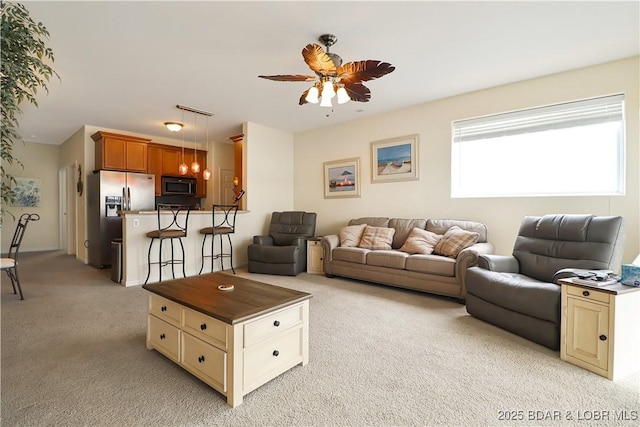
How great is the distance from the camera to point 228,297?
1.99 meters

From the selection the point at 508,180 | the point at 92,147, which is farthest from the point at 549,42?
the point at 92,147

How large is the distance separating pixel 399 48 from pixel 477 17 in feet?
2.26

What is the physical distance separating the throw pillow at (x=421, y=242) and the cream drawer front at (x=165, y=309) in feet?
9.61

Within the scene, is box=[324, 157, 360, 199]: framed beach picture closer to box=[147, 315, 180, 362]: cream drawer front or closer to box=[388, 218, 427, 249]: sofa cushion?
box=[388, 218, 427, 249]: sofa cushion

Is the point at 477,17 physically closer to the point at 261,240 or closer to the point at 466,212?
the point at 466,212

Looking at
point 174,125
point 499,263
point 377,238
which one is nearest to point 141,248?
point 174,125

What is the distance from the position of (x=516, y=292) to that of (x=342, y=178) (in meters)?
3.53

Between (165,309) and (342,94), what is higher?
(342,94)

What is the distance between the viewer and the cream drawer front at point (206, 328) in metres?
1.68

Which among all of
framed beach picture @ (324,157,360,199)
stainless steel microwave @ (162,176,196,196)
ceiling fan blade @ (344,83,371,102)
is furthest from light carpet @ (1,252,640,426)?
stainless steel microwave @ (162,176,196,196)

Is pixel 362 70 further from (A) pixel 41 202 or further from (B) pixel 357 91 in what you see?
(A) pixel 41 202

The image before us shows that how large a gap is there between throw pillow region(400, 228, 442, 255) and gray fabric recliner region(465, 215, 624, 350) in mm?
923

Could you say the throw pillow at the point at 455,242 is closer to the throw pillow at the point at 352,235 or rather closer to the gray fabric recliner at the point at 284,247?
the throw pillow at the point at 352,235

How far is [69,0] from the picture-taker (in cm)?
221
